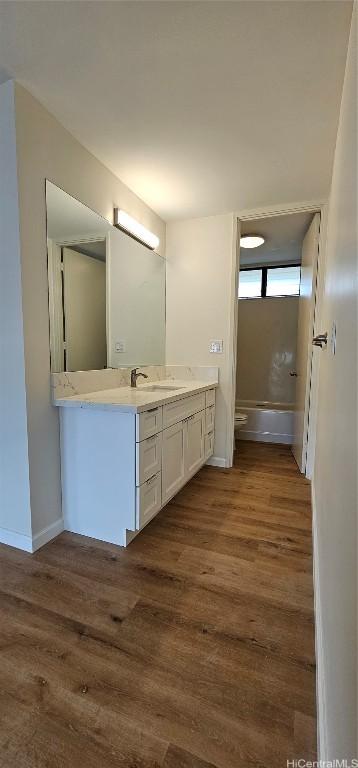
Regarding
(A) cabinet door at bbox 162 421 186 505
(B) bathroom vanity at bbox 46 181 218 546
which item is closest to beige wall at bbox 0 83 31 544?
(B) bathroom vanity at bbox 46 181 218 546

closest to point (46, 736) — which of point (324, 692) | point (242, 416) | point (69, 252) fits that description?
point (324, 692)

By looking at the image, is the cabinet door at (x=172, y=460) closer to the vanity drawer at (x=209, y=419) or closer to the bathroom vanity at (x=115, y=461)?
the bathroom vanity at (x=115, y=461)

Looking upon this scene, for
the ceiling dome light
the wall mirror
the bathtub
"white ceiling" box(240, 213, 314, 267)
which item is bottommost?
the bathtub

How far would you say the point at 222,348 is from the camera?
9.32 feet

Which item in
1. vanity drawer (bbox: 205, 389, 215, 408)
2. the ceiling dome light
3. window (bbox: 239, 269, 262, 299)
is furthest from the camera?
window (bbox: 239, 269, 262, 299)

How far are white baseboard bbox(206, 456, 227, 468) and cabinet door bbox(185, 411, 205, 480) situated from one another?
387mm

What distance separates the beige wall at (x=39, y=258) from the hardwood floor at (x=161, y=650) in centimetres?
39

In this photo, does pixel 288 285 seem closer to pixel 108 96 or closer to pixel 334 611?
pixel 108 96

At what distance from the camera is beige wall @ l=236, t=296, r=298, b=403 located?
4.33 m

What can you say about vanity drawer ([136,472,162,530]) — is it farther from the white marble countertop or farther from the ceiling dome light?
the ceiling dome light

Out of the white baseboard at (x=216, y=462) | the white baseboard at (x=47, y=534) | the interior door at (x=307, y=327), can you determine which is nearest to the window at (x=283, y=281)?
the interior door at (x=307, y=327)

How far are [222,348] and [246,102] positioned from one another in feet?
5.50

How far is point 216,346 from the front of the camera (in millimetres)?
2859

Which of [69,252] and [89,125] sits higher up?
[89,125]
